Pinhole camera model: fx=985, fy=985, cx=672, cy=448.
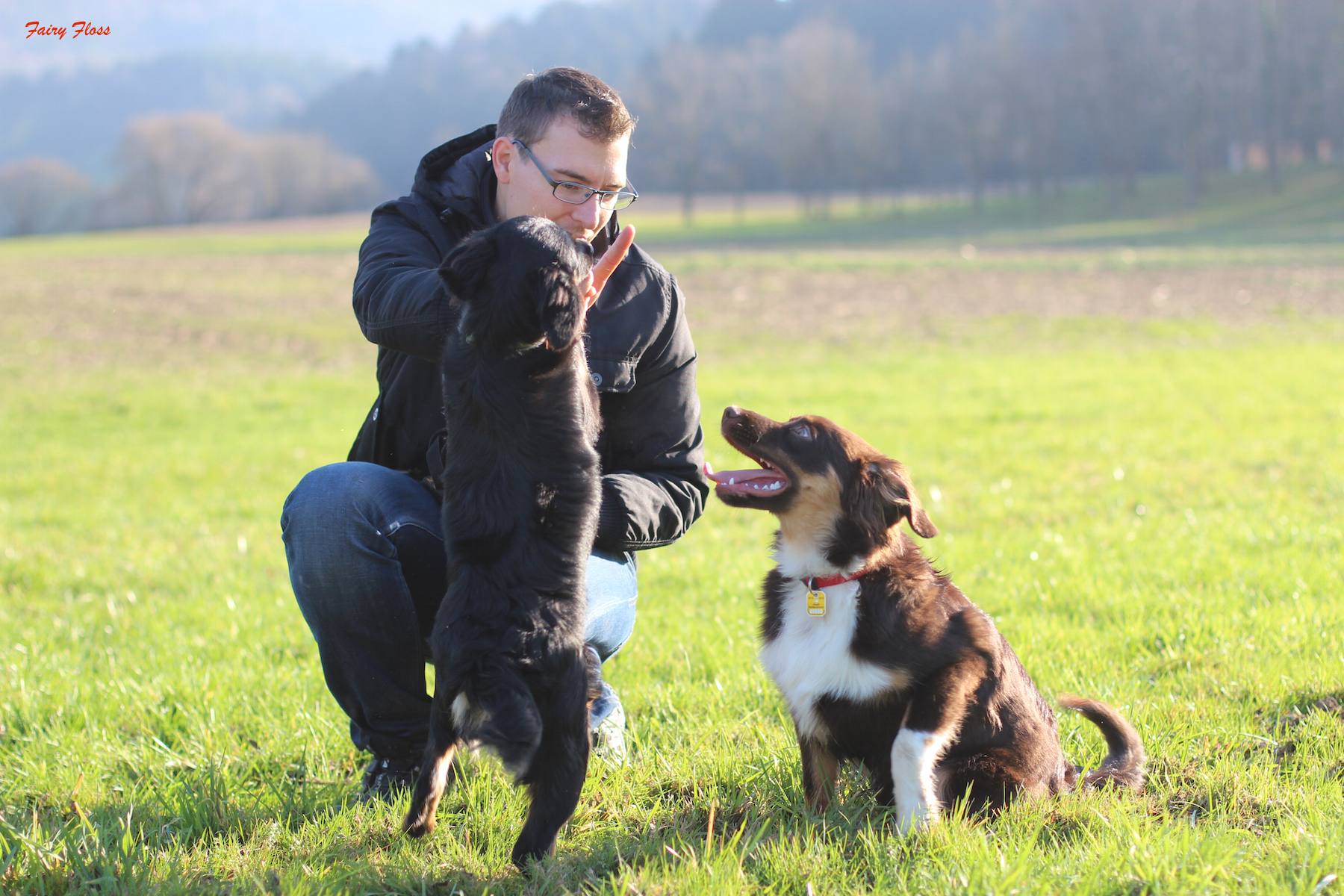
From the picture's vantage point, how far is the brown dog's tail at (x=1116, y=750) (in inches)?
118

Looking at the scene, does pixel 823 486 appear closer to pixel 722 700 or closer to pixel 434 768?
pixel 722 700

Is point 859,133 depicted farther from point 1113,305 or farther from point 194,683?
point 194,683

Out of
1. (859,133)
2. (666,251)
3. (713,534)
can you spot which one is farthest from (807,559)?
(859,133)

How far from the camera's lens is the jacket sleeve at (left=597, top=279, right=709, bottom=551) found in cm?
347

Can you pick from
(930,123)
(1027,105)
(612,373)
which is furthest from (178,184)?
(612,373)

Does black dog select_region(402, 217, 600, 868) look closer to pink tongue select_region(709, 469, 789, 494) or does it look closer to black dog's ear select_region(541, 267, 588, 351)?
black dog's ear select_region(541, 267, 588, 351)

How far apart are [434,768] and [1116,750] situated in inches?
81.7

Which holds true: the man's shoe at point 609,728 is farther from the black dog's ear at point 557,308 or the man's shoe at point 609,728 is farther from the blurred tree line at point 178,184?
the blurred tree line at point 178,184

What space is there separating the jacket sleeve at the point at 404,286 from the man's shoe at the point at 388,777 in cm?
132

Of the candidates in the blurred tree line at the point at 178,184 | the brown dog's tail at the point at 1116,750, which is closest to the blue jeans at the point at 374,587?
the brown dog's tail at the point at 1116,750

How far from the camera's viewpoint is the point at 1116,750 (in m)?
3.07

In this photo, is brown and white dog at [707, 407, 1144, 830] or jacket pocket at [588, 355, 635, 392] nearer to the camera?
brown and white dog at [707, 407, 1144, 830]

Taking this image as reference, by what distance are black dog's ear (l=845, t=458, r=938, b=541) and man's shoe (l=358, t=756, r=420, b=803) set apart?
166cm

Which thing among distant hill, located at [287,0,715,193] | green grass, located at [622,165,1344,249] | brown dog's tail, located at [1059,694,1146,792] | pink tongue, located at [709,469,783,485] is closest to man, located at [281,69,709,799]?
pink tongue, located at [709,469,783,485]
